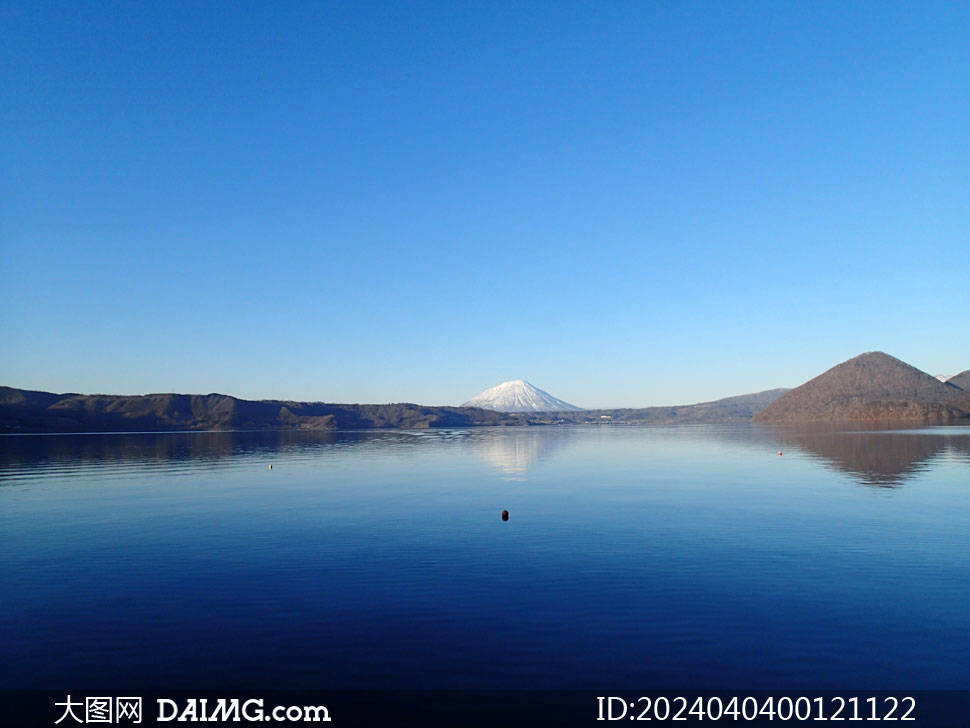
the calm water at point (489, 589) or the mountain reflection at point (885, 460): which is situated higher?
the mountain reflection at point (885, 460)

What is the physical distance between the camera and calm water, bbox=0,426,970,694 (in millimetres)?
21562

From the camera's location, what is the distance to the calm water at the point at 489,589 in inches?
849

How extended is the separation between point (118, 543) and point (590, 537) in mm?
35957

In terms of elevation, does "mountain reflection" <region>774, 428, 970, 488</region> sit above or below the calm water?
above

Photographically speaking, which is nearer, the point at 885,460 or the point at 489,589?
the point at 489,589

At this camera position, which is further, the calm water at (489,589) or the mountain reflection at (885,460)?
the mountain reflection at (885,460)

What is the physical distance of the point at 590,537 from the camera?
44.2 m

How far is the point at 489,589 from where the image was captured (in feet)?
102

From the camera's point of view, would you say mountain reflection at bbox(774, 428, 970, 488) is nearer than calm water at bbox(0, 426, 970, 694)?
No

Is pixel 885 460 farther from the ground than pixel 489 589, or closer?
farther from the ground

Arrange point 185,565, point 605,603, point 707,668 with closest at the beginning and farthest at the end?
1. point 707,668
2. point 605,603
3. point 185,565

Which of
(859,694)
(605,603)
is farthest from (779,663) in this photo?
(605,603)

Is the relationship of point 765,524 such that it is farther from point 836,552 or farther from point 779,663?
point 779,663

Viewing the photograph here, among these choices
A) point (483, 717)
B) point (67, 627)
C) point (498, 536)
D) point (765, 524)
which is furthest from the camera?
point (765, 524)
